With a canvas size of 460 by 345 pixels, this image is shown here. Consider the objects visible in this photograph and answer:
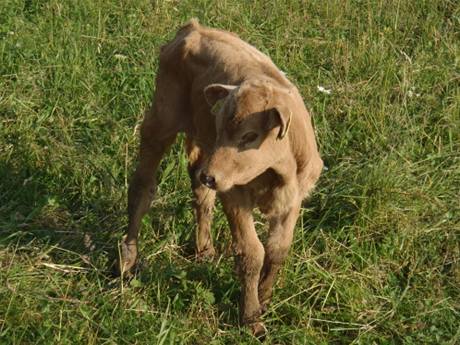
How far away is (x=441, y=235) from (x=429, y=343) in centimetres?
98

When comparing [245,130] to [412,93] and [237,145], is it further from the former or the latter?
[412,93]

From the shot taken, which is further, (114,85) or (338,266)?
(114,85)

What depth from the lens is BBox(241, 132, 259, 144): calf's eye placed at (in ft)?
13.9

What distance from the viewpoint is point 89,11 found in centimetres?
845

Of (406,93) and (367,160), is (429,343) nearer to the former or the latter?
(367,160)

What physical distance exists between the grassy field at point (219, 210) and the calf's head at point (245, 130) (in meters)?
1.08

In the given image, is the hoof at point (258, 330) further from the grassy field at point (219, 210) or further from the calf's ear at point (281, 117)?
the calf's ear at point (281, 117)

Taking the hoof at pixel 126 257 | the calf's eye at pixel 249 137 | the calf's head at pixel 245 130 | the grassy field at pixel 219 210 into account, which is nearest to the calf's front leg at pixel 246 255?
the grassy field at pixel 219 210

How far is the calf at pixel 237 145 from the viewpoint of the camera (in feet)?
14.0

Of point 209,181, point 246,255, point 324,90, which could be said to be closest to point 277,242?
point 246,255

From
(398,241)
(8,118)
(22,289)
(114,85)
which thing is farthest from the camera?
(114,85)

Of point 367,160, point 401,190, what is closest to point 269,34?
point 367,160

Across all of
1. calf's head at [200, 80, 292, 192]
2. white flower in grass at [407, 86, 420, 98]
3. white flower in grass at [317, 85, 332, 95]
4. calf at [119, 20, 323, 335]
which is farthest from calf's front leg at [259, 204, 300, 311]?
white flower in grass at [407, 86, 420, 98]

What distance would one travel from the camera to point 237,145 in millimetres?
4266
